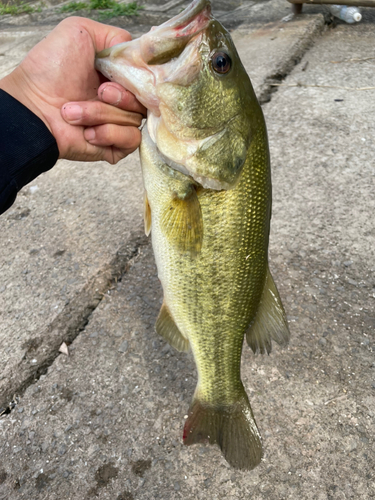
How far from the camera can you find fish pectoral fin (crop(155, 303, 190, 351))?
1811 mm

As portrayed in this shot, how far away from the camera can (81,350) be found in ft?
7.43

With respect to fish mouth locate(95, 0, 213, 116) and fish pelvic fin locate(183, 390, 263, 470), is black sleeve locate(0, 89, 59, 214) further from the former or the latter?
fish pelvic fin locate(183, 390, 263, 470)

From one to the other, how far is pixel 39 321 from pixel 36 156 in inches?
38.9

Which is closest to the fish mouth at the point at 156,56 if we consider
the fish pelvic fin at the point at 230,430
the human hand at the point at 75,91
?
the human hand at the point at 75,91

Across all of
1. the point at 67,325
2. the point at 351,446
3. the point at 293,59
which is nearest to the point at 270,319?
the point at 351,446

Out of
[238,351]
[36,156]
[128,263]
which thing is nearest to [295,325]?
[238,351]

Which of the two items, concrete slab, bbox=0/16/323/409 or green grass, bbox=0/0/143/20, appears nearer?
concrete slab, bbox=0/16/323/409

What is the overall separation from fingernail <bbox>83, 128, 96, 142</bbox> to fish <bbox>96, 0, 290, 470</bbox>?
0.88 ft

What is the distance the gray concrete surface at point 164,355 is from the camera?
181 centimetres

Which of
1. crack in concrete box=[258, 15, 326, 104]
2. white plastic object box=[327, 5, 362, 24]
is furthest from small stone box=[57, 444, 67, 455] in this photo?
white plastic object box=[327, 5, 362, 24]

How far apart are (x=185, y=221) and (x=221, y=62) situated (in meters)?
0.52

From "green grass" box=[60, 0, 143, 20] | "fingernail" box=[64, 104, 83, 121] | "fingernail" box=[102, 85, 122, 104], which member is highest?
"fingernail" box=[102, 85, 122, 104]

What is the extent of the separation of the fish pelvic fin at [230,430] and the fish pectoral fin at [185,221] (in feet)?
2.11

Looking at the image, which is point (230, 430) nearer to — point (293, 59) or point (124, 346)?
point (124, 346)
